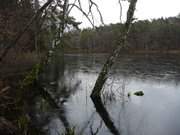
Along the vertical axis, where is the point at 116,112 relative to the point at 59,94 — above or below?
below

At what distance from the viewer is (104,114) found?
948cm

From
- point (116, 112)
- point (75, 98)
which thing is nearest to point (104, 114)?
point (116, 112)

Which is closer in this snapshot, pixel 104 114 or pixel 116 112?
pixel 104 114

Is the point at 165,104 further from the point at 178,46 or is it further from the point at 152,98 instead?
the point at 178,46

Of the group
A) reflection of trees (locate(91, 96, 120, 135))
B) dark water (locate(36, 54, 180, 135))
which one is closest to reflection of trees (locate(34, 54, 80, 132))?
dark water (locate(36, 54, 180, 135))

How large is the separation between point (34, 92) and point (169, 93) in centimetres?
691

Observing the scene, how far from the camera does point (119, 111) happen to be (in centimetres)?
987

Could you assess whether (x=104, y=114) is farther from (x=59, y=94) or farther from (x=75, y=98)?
(x=59, y=94)

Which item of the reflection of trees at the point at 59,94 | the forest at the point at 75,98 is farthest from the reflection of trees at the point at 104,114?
the reflection of trees at the point at 59,94

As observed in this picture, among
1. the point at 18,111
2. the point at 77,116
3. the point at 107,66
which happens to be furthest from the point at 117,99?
the point at 18,111

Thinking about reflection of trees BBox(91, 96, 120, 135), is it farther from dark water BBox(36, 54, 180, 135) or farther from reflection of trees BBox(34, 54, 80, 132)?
reflection of trees BBox(34, 54, 80, 132)

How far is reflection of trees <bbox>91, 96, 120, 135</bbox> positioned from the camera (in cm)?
792

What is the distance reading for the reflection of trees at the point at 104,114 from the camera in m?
7.92

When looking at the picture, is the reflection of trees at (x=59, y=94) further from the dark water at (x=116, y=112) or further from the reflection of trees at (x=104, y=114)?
the reflection of trees at (x=104, y=114)
